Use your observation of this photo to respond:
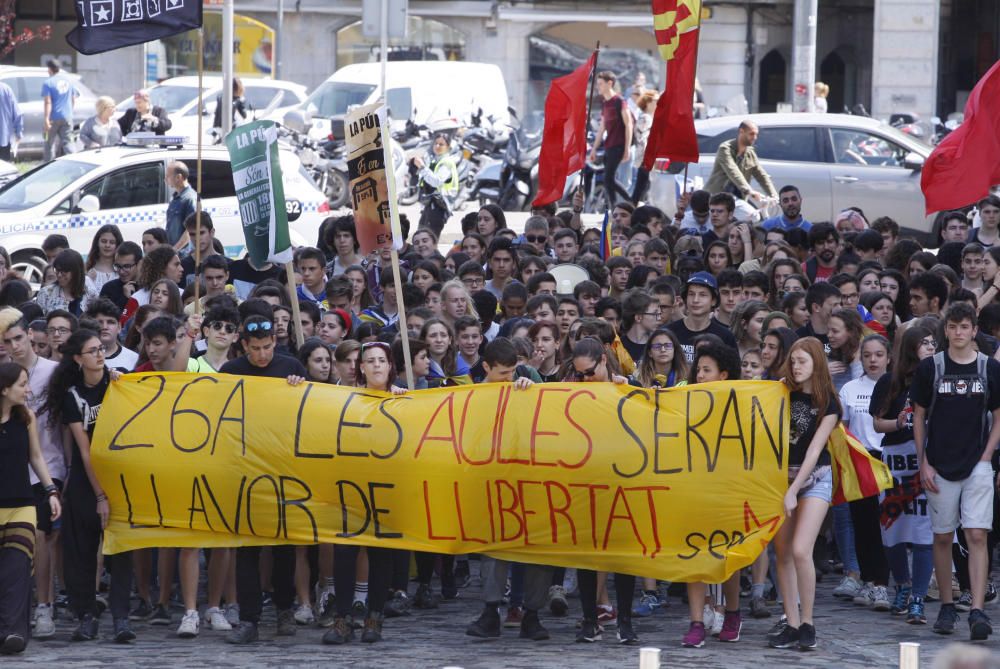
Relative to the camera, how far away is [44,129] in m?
29.5

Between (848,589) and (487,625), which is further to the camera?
(848,589)

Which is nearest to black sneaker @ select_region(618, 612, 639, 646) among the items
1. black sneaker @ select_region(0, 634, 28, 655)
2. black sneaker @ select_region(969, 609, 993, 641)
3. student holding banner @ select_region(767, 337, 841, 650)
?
student holding banner @ select_region(767, 337, 841, 650)

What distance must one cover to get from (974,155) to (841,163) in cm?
704

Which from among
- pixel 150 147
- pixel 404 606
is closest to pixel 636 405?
pixel 404 606

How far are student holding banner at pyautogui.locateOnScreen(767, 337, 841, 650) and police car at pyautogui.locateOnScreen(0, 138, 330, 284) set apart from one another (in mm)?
8782

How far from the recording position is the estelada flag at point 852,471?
828 cm

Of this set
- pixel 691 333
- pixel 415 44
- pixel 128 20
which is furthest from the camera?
pixel 415 44

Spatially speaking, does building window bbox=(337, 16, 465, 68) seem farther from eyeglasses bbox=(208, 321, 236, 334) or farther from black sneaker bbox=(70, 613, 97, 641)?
black sneaker bbox=(70, 613, 97, 641)

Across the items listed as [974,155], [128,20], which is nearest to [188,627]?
[128,20]

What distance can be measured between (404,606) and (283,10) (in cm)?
3154

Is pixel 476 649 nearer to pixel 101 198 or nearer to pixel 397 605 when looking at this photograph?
pixel 397 605

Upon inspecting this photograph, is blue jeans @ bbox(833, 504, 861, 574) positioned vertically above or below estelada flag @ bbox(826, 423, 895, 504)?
below

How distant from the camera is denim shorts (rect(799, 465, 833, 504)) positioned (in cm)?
812

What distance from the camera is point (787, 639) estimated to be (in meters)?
8.09
